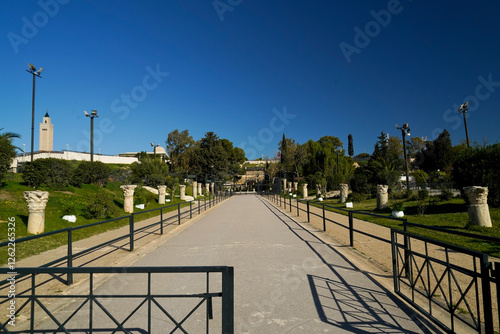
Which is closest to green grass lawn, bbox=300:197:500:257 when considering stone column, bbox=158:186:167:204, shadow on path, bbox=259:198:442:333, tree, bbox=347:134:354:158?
shadow on path, bbox=259:198:442:333

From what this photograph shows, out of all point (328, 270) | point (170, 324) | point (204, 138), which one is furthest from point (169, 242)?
point (204, 138)

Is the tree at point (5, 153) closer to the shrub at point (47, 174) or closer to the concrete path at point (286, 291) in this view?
the shrub at point (47, 174)

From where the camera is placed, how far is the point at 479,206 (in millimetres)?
11414

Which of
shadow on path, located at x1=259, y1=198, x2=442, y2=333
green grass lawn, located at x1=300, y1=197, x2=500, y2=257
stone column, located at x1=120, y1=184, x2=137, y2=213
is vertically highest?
stone column, located at x1=120, y1=184, x2=137, y2=213

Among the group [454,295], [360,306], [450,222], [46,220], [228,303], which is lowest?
[450,222]

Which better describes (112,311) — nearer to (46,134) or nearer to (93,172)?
(93,172)

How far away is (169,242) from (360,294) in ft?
21.1

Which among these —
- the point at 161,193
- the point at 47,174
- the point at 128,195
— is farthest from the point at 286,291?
the point at 161,193

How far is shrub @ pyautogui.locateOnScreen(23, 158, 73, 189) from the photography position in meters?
18.9

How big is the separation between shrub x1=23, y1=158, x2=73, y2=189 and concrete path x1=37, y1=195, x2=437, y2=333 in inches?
616

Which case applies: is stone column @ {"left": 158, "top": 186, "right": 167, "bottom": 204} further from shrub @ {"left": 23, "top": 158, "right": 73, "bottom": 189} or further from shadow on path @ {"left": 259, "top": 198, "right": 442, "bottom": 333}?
shadow on path @ {"left": 259, "top": 198, "right": 442, "bottom": 333}

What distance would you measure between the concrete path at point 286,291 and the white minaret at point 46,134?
68201mm

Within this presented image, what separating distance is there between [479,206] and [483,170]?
16.7ft

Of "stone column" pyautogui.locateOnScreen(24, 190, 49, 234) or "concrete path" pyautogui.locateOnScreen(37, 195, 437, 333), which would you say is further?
"stone column" pyautogui.locateOnScreen(24, 190, 49, 234)
